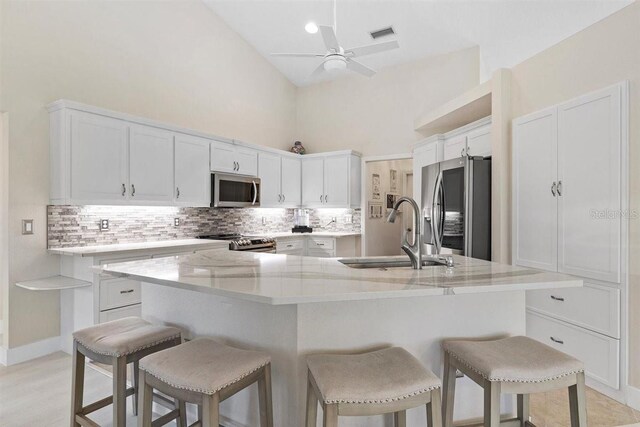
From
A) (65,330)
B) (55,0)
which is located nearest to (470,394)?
(65,330)

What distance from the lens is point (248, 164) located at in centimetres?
505

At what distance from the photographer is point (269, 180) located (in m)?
5.44

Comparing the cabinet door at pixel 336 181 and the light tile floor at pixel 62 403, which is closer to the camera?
the light tile floor at pixel 62 403

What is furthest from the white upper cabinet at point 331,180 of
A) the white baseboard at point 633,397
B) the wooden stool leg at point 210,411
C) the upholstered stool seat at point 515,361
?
the wooden stool leg at point 210,411

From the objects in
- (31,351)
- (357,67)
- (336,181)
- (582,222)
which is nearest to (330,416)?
(582,222)

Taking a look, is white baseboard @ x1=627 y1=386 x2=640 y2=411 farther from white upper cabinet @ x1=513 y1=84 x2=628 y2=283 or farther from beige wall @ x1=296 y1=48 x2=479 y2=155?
beige wall @ x1=296 y1=48 x2=479 y2=155

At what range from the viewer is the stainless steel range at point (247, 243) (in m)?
4.22

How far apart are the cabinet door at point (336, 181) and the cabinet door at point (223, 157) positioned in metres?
1.63

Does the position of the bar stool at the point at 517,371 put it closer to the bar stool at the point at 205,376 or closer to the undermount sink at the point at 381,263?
the undermount sink at the point at 381,263

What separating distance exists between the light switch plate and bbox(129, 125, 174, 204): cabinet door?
81cm

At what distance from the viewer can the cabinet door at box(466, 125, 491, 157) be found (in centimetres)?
365

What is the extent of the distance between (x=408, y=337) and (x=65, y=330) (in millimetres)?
3138

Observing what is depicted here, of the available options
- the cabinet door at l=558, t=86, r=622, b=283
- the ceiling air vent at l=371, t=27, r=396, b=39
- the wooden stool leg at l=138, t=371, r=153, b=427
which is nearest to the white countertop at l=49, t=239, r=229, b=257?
the wooden stool leg at l=138, t=371, r=153, b=427

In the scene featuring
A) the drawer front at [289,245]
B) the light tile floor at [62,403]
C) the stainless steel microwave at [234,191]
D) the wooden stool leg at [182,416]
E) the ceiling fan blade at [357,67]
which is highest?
the ceiling fan blade at [357,67]
